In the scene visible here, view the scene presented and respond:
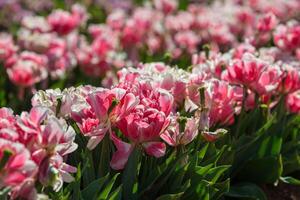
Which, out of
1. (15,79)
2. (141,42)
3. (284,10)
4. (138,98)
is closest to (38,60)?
(15,79)

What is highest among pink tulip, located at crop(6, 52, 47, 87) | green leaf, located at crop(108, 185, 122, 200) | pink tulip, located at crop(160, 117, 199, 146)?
pink tulip, located at crop(160, 117, 199, 146)

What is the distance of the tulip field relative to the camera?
214 centimetres

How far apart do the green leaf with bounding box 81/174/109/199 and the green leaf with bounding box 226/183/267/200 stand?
83 cm

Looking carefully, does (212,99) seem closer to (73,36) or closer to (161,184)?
(161,184)

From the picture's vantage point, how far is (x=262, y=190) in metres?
3.19

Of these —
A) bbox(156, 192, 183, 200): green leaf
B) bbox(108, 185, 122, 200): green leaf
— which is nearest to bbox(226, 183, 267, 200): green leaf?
bbox(156, 192, 183, 200): green leaf

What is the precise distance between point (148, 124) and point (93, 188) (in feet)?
0.98

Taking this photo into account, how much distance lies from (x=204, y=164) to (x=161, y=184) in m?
0.25

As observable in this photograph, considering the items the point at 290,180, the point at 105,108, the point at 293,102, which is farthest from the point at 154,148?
the point at 293,102

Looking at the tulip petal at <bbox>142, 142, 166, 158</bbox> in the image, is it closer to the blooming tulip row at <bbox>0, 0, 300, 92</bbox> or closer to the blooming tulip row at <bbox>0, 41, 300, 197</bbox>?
the blooming tulip row at <bbox>0, 41, 300, 197</bbox>

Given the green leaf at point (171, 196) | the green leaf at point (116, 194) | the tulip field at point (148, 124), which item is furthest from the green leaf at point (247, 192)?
the green leaf at point (116, 194)

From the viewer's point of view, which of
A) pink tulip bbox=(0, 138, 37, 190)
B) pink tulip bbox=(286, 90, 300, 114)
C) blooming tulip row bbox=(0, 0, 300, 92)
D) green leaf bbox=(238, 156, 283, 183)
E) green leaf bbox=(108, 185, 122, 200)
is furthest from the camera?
blooming tulip row bbox=(0, 0, 300, 92)

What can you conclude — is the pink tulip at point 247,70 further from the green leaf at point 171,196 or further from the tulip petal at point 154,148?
the green leaf at point 171,196

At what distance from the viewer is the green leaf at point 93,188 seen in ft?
7.84
